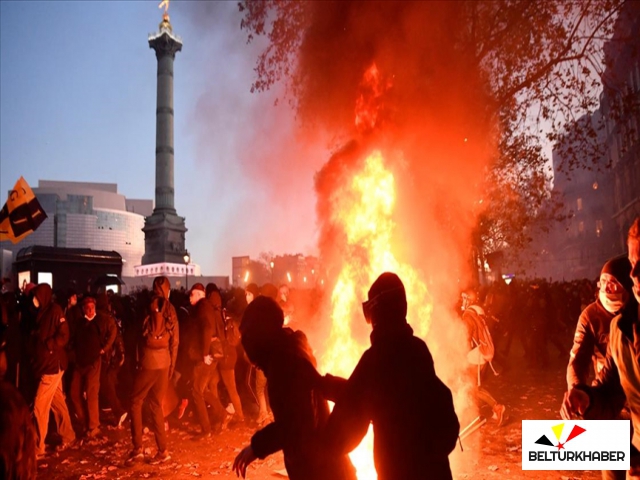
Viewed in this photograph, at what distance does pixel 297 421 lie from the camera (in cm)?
256

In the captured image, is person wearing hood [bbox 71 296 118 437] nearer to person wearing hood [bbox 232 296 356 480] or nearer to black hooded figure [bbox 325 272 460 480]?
person wearing hood [bbox 232 296 356 480]

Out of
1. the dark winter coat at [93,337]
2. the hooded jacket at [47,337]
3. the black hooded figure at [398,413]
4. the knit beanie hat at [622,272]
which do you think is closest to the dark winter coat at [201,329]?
the dark winter coat at [93,337]

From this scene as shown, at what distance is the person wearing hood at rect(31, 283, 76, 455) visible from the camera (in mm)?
5997

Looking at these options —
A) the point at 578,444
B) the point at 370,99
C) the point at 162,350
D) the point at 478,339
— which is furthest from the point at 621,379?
the point at 370,99

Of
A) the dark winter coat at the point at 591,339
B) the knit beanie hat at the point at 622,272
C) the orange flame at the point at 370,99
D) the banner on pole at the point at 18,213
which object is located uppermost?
the orange flame at the point at 370,99

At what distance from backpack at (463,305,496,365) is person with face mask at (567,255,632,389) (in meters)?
3.14

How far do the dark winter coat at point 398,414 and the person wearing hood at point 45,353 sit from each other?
16.5 ft

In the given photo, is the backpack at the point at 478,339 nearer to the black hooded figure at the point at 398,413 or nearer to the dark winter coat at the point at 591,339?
the dark winter coat at the point at 591,339

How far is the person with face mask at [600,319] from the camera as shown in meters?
3.28

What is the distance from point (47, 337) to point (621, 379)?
20.4ft

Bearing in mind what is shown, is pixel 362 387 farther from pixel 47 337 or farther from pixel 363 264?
pixel 47 337

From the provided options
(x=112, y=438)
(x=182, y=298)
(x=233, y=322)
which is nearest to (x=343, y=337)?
(x=233, y=322)

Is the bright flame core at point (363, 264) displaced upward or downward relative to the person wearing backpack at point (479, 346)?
upward

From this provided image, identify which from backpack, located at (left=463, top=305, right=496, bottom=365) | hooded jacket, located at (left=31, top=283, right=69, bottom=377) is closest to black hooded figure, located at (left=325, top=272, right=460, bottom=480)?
backpack, located at (left=463, top=305, right=496, bottom=365)
